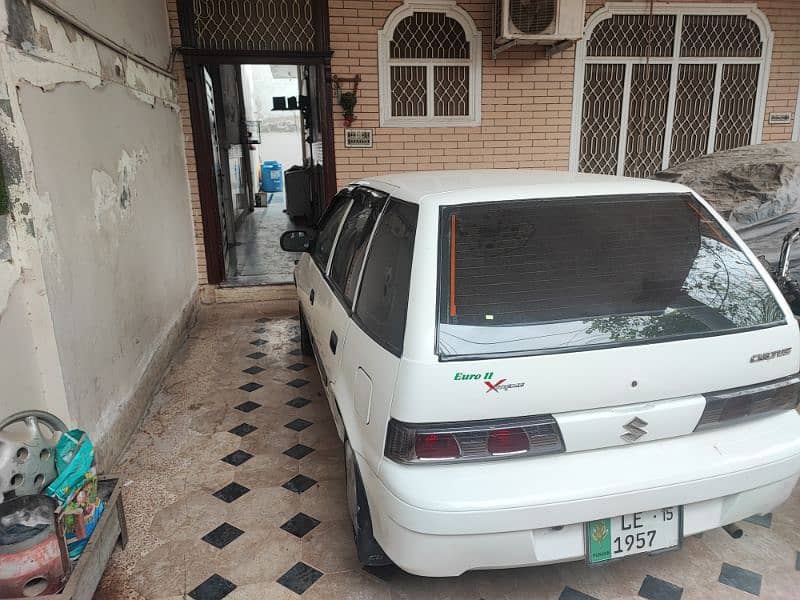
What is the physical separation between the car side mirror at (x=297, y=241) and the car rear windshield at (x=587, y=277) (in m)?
1.91

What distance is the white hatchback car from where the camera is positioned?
5.52 feet

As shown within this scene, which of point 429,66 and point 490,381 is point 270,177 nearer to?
point 429,66

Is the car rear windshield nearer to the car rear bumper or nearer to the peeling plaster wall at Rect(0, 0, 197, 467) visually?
the car rear bumper

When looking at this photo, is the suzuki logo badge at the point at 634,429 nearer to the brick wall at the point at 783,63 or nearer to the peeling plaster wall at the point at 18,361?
the peeling plaster wall at the point at 18,361

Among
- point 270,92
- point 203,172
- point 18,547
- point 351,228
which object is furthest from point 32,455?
point 270,92

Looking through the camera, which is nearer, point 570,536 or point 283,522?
point 570,536

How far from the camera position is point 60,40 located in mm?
2695

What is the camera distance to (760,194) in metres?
3.68

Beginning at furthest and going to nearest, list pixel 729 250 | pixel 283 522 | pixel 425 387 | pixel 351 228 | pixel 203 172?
pixel 203 172, pixel 351 228, pixel 283 522, pixel 729 250, pixel 425 387

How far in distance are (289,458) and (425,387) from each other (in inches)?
67.9

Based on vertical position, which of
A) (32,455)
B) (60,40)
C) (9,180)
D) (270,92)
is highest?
Result: (270,92)

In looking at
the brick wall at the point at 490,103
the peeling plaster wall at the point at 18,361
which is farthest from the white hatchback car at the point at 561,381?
the brick wall at the point at 490,103

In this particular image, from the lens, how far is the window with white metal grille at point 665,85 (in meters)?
5.96

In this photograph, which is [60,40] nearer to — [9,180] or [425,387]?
[9,180]
